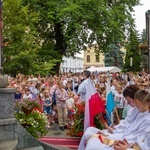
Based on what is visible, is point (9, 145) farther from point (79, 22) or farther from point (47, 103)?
point (79, 22)

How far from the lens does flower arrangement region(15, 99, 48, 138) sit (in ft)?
22.5

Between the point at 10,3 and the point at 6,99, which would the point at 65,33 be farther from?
the point at 6,99

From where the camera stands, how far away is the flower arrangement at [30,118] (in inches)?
270

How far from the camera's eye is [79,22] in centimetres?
3325

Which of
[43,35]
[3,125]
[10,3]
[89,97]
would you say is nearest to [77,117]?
[89,97]

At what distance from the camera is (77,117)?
9.12 m

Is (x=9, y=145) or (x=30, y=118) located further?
(x=30, y=118)

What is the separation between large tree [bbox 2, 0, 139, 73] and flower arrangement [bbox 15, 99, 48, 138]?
25.0 m

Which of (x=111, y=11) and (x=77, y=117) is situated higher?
(x=111, y=11)

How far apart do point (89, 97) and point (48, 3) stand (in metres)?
25.6

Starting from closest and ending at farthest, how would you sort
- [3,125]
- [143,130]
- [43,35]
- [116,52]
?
[143,130], [3,125], [43,35], [116,52]

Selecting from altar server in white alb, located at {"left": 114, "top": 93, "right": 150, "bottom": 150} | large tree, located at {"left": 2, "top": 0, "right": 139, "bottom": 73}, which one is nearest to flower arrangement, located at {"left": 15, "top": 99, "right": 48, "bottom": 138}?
altar server in white alb, located at {"left": 114, "top": 93, "right": 150, "bottom": 150}

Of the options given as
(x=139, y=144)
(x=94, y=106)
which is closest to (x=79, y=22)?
(x=94, y=106)

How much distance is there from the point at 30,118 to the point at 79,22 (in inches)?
1058
